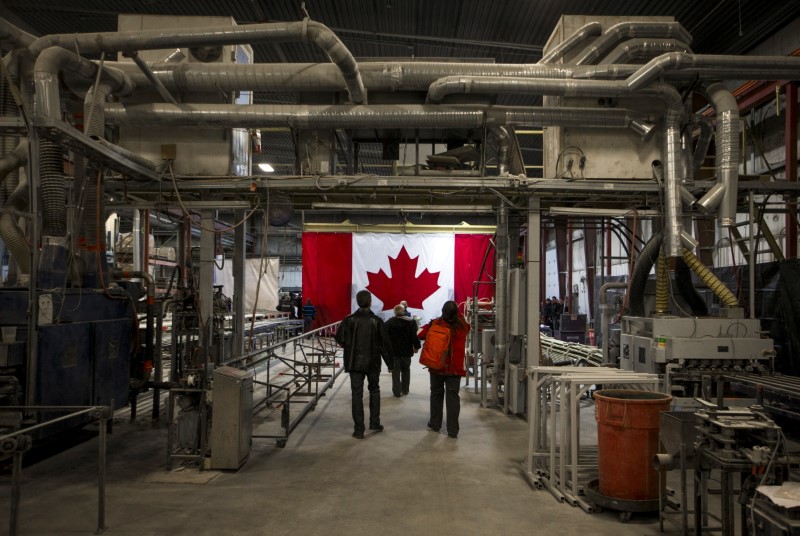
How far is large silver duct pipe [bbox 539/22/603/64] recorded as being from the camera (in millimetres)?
6547

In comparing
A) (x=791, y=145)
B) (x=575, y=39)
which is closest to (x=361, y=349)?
(x=575, y=39)

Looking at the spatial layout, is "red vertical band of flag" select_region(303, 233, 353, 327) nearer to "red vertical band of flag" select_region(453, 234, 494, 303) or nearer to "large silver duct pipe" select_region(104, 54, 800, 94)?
"red vertical band of flag" select_region(453, 234, 494, 303)

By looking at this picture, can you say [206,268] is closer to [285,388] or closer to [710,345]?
[285,388]

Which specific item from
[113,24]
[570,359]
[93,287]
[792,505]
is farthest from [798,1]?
[113,24]

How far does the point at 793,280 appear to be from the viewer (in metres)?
6.77

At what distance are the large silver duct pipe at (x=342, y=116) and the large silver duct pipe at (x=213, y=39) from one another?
76 centimetres

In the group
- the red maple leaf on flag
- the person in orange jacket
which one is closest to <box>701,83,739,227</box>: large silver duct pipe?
the person in orange jacket

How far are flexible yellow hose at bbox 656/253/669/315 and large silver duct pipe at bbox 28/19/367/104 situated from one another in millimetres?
4551

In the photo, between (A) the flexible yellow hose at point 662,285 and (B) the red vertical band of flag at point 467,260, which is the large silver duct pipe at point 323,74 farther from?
(B) the red vertical band of flag at point 467,260

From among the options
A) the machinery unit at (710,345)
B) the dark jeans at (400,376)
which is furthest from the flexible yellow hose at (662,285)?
the dark jeans at (400,376)

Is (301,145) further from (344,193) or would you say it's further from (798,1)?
(798,1)

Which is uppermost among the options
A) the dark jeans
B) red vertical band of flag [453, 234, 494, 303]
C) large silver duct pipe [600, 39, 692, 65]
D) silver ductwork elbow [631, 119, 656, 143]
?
large silver duct pipe [600, 39, 692, 65]

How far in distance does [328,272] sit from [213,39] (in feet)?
34.5

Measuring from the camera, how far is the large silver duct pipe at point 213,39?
17.0 feet
